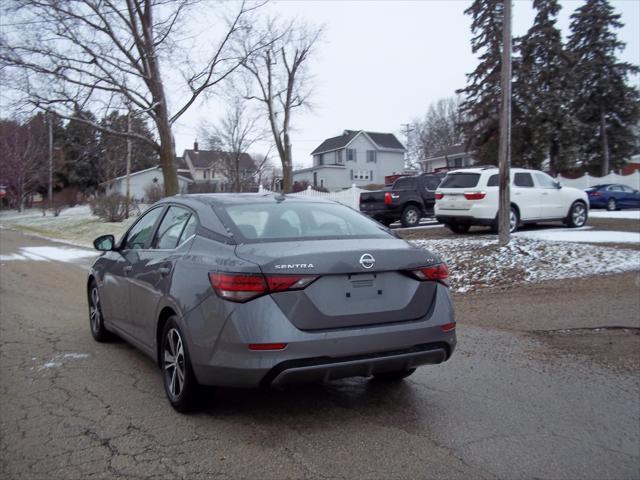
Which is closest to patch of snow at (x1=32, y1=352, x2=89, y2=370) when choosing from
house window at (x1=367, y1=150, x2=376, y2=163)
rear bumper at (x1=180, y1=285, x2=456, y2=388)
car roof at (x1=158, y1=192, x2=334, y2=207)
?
car roof at (x1=158, y1=192, x2=334, y2=207)

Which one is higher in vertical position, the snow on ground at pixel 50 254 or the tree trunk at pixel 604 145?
the tree trunk at pixel 604 145

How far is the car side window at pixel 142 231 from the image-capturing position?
5445mm

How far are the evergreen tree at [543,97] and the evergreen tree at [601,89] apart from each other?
1.24m

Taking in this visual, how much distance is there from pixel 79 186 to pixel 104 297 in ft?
209

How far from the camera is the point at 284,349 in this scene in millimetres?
3646

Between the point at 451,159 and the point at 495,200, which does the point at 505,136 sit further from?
the point at 451,159

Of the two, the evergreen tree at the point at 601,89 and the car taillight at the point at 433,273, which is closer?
the car taillight at the point at 433,273

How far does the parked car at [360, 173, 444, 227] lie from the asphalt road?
42.6 ft

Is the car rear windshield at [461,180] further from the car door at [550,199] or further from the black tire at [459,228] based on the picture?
the car door at [550,199]

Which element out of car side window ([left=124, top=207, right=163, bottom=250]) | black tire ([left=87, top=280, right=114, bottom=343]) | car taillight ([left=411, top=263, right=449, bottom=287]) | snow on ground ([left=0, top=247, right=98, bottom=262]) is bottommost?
snow on ground ([left=0, top=247, right=98, bottom=262])

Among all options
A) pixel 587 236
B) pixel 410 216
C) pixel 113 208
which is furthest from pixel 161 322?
pixel 113 208

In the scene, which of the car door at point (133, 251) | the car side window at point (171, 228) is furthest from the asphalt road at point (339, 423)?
the car side window at point (171, 228)

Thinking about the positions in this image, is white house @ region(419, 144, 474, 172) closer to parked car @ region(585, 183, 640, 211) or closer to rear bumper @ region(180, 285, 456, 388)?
parked car @ region(585, 183, 640, 211)

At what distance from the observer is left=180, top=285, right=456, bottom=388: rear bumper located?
3656mm
